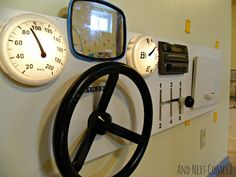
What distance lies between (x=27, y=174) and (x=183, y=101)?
39.6 inches

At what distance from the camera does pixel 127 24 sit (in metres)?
1.07

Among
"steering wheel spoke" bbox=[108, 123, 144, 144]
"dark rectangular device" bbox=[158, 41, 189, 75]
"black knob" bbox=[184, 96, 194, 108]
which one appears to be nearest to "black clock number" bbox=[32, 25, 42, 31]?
"steering wheel spoke" bbox=[108, 123, 144, 144]

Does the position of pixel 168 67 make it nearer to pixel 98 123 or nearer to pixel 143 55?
pixel 143 55

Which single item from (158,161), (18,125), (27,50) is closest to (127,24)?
(27,50)

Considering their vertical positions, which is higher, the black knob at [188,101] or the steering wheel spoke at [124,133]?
the black knob at [188,101]

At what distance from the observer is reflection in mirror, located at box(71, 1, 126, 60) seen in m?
0.82

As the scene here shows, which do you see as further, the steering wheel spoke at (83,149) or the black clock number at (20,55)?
the steering wheel spoke at (83,149)

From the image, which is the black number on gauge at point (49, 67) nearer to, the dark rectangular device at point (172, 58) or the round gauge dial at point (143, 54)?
the round gauge dial at point (143, 54)

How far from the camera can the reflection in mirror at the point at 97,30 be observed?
815 mm

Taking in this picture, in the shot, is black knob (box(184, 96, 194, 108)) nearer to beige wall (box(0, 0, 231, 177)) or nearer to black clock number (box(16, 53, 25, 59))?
beige wall (box(0, 0, 231, 177))

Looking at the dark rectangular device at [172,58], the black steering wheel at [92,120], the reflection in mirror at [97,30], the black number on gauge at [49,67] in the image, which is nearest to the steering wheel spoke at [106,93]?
the black steering wheel at [92,120]

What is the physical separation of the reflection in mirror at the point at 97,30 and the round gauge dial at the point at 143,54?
0.06 meters

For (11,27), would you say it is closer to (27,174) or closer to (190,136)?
(27,174)

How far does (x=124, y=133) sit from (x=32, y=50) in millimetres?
481
